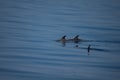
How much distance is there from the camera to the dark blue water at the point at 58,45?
19.0 metres

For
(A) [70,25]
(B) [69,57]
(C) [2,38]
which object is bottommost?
(B) [69,57]

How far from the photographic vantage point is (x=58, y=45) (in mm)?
24703

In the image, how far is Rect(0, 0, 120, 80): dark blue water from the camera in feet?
62.2

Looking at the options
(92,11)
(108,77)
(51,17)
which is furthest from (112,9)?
(108,77)

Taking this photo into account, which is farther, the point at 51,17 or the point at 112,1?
the point at 112,1

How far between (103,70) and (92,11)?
24.2 metres

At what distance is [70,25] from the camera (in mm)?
32969

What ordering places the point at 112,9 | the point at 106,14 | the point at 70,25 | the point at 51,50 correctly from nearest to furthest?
the point at 51,50, the point at 70,25, the point at 106,14, the point at 112,9

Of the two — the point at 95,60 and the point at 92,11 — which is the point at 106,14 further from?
the point at 95,60

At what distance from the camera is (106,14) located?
4112 cm

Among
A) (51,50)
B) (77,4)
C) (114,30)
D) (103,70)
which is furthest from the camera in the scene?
(77,4)

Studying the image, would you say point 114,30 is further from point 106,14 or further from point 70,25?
point 106,14

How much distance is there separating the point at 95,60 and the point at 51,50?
2.51m

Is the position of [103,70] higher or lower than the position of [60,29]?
lower
